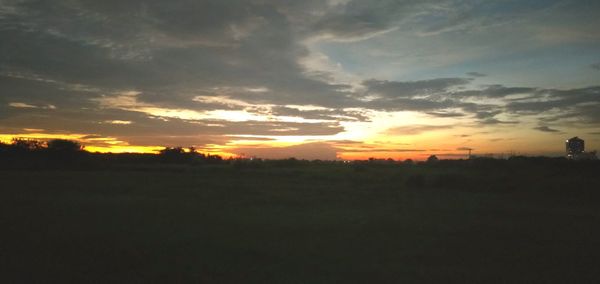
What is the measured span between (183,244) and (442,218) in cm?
1001

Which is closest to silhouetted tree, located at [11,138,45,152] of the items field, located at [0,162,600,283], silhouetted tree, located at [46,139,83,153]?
silhouetted tree, located at [46,139,83,153]

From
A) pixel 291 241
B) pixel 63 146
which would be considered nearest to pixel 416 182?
pixel 291 241

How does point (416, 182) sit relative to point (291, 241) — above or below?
above

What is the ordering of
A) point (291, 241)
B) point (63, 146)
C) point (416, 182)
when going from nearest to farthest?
point (291, 241), point (416, 182), point (63, 146)

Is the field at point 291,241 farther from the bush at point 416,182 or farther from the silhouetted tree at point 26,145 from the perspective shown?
the silhouetted tree at point 26,145

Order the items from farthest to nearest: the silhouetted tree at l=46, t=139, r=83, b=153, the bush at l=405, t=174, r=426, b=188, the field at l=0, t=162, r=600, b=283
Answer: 1. the silhouetted tree at l=46, t=139, r=83, b=153
2. the bush at l=405, t=174, r=426, b=188
3. the field at l=0, t=162, r=600, b=283

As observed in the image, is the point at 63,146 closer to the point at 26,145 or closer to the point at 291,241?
the point at 26,145

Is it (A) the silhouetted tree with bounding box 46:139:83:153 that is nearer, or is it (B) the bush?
(B) the bush

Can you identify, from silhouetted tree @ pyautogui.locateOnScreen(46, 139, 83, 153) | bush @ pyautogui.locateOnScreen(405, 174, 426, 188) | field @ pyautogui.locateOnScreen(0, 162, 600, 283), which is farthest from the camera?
silhouetted tree @ pyautogui.locateOnScreen(46, 139, 83, 153)

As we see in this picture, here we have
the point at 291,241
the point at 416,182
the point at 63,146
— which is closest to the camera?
the point at 291,241

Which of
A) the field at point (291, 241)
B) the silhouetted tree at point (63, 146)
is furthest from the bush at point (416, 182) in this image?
the silhouetted tree at point (63, 146)

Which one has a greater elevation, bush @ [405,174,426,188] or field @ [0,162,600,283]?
bush @ [405,174,426,188]

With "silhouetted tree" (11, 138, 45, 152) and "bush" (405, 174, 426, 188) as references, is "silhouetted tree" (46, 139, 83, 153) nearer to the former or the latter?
"silhouetted tree" (11, 138, 45, 152)

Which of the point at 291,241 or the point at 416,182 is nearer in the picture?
the point at 291,241
